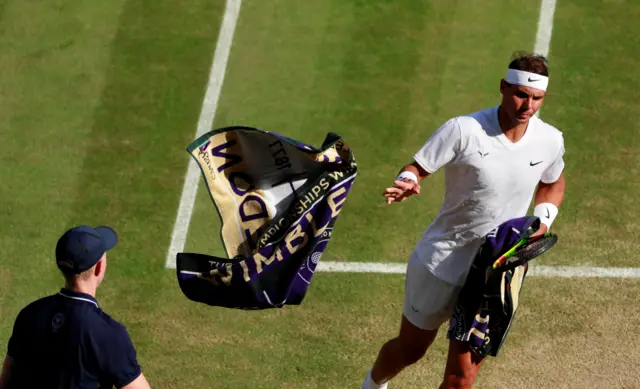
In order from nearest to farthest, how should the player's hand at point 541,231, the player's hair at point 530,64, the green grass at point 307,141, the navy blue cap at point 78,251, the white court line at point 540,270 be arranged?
the navy blue cap at point 78,251 → the player's hair at point 530,64 → the player's hand at point 541,231 → the green grass at point 307,141 → the white court line at point 540,270

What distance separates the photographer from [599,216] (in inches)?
352

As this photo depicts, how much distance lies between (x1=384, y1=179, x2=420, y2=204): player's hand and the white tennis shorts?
2.26 feet

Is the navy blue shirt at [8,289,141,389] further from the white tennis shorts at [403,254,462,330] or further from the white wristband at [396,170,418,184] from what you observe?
the white tennis shorts at [403,254,462,330]

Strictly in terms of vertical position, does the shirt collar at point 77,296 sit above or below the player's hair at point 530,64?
below

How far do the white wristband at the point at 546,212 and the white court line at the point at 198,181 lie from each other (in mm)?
1837

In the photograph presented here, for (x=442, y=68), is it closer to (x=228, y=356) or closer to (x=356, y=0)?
(x=356, y=0)

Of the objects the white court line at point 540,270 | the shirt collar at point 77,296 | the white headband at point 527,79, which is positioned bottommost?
the white court line at point 540,270

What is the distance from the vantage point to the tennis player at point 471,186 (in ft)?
20.4

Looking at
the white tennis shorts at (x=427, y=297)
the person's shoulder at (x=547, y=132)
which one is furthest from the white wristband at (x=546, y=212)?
the white tennis shorts at (x=427, y=297)

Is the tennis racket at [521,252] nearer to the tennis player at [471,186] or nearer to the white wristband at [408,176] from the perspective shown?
the tennis player at [471,186]

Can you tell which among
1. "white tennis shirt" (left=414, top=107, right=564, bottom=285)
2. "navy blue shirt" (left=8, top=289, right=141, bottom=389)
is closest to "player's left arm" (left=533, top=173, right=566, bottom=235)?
"white tennis shirt" (left=414, top=107, right=564, bottom=285)

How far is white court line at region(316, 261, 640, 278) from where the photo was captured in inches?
332

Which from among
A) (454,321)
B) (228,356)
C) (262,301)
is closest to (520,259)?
(454,321)

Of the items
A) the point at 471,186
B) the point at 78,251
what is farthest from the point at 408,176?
the point at 78,251
